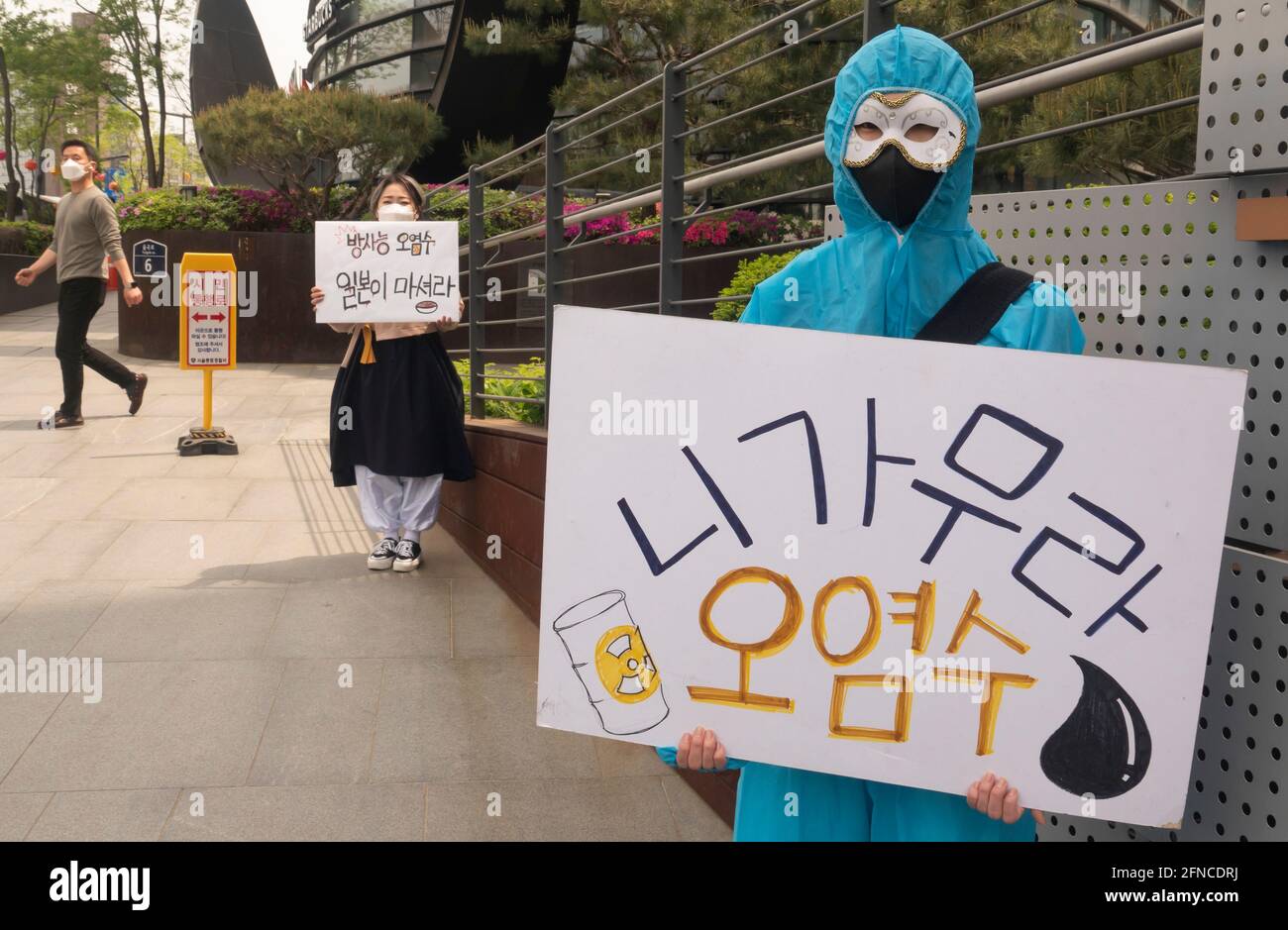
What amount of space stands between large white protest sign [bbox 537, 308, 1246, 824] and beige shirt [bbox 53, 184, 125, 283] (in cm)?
976

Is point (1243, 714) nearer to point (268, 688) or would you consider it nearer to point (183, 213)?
point (268, 688)

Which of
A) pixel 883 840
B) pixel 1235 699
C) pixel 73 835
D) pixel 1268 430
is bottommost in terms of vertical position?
pixel 73 835

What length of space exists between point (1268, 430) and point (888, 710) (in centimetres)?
82

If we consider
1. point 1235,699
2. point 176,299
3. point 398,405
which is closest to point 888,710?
point 1235,699

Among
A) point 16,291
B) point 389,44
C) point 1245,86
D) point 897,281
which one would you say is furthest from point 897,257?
point 389,44

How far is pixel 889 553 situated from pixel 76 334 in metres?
10.4

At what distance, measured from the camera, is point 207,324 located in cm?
1060

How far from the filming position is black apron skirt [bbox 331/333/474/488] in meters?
7.02

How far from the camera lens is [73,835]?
3783mm

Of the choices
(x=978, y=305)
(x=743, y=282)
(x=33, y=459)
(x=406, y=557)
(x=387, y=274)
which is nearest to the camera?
(x=978, y=305)

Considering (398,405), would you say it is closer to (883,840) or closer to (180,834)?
(180,834)

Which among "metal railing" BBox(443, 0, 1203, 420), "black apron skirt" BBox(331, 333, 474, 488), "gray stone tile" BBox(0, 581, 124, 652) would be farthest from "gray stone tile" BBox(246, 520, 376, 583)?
"metal railing" BBox(443, 0, 1203, 420)

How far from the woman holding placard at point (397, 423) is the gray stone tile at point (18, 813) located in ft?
10.4

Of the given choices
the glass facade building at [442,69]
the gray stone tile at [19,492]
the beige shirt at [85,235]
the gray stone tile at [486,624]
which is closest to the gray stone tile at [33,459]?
the gray stone tile at [19,492]
